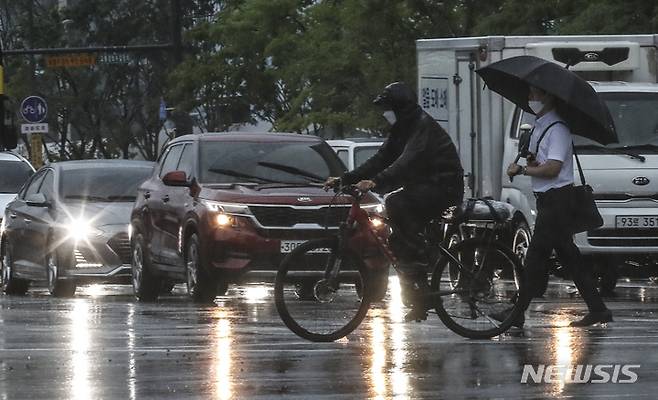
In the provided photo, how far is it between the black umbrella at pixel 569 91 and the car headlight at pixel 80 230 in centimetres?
759

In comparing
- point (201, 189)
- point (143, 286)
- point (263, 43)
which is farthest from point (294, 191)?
point (263, 43)

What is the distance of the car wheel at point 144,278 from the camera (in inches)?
762

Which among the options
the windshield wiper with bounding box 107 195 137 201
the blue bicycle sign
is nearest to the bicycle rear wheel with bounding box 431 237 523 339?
the windshield wiper with bounding box 107 195 137 201

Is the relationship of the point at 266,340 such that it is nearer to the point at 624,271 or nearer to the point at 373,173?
the point at 373,173

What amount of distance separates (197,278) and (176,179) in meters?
1.00

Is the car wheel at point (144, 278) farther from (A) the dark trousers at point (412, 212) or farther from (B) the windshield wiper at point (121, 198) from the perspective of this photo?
(A) the dark trousers at point (412, 212)

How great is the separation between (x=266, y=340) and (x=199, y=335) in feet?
2.19

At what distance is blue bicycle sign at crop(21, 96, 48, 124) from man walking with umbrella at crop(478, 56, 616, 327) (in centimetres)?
2761

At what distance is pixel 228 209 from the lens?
57.6 feet

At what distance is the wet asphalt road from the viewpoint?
9852mm

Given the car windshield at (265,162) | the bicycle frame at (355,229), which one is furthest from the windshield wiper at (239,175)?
the bicycle frame at (355,229)

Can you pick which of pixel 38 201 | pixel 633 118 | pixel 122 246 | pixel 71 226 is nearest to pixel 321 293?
pixel 633 118

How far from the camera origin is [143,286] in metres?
19.4

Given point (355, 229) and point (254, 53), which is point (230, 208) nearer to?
point (355, 229)
